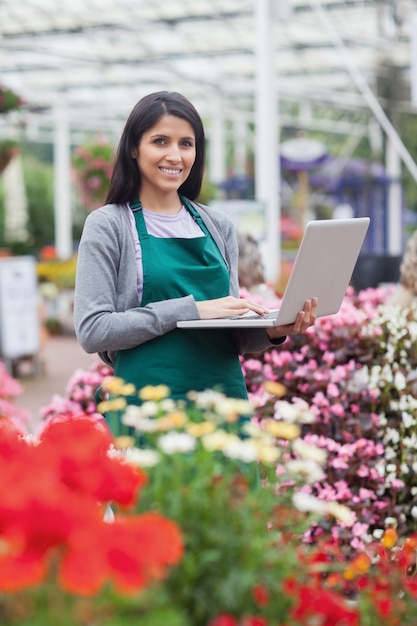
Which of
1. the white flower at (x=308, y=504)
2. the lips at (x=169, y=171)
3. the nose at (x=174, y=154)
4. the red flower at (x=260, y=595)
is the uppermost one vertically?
the nose at (x=174, y=154)

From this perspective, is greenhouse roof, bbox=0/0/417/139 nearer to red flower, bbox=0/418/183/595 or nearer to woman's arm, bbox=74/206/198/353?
woman's arm, bbox=74/206/198/353

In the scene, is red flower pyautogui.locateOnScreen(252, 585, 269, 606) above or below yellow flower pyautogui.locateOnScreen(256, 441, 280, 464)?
below

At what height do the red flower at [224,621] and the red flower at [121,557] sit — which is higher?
the red flower at [121,557]

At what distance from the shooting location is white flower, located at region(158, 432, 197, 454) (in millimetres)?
1559

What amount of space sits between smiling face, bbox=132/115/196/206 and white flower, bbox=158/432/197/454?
3.68ft

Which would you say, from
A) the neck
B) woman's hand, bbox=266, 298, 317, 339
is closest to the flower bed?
woman's hand, bbox=266, 298, 317, 339

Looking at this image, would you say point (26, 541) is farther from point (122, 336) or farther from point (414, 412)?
point (414, 412)

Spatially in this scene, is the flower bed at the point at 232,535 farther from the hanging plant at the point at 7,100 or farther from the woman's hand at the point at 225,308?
the hanging plant at the point at 7,100

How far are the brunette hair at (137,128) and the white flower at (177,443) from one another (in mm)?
1168

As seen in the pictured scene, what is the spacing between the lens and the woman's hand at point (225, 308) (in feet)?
8.32

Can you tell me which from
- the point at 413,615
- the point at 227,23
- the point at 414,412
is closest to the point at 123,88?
the point at 227,23

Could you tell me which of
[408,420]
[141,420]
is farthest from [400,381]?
[141,420]

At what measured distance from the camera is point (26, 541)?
1.26 meters

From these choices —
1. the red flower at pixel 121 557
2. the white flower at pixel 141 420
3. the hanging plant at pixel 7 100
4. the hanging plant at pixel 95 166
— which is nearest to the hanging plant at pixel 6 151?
the hanging plant at pixel 7 100
